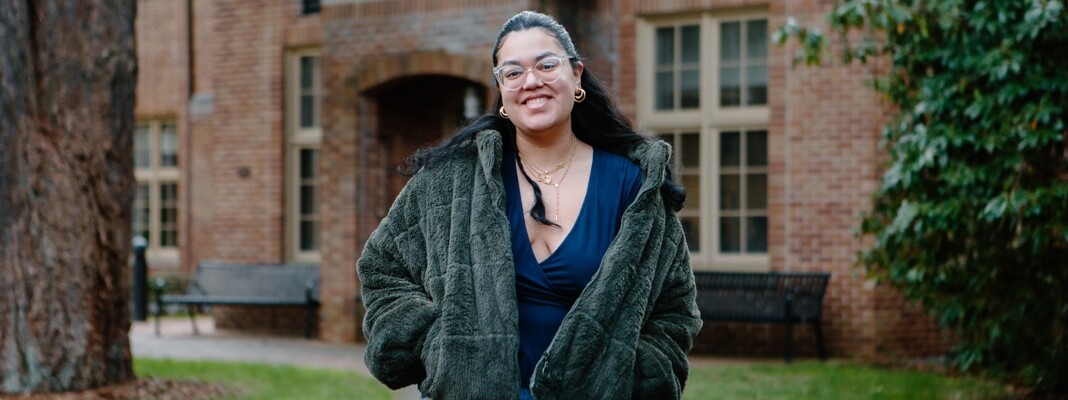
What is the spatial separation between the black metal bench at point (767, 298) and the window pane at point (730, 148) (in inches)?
47.0

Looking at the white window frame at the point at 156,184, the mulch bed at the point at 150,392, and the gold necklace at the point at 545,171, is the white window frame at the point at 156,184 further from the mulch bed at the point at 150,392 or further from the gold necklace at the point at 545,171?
the gold necklace at the point at 545,171

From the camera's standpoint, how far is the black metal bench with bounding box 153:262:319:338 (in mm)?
14531

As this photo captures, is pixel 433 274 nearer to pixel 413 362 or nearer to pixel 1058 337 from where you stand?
pixel 413 362

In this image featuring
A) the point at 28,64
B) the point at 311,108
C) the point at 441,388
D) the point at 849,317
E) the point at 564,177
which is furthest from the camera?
the point at 311,108

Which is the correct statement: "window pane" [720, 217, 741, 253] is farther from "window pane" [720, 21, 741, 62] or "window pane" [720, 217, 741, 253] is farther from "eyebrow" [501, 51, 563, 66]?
"eyebrow" [501, 51, 563, 66]

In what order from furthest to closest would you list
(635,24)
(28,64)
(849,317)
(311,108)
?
1. (311,108)
2. (635,24)
3. (849,317)
4. (28,64)

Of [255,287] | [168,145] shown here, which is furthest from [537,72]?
[168,145]

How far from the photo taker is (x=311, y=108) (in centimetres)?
1559

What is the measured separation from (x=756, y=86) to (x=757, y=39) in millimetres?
440

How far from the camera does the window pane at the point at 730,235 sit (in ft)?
40.8

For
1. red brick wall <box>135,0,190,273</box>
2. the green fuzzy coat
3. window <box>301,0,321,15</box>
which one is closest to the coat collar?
the green fuzzy coat

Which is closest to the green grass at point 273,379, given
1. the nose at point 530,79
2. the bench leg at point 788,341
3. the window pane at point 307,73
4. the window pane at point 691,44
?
the bench leg at point 788,341

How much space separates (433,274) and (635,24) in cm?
987

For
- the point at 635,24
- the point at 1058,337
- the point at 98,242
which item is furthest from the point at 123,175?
the point at 1058,337
